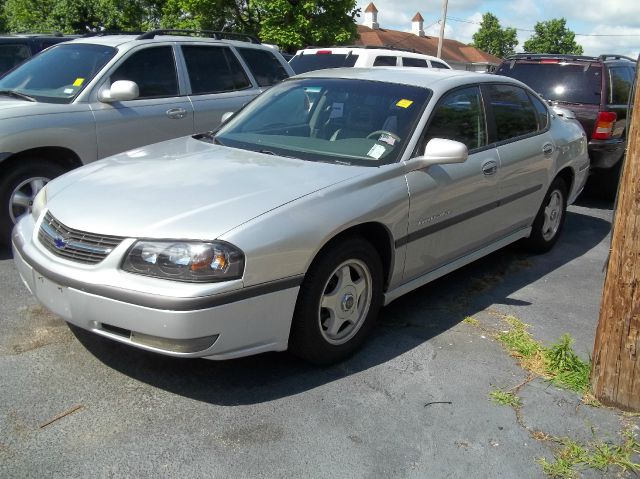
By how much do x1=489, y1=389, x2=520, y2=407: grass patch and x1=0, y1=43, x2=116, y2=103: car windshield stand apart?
4200 millimetres

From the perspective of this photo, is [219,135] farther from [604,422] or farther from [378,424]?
[604,422]

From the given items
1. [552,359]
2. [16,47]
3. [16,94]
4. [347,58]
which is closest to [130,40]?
[16,94]

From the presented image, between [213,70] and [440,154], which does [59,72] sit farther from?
[440,154]

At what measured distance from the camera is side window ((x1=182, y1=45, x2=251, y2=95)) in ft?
21.3

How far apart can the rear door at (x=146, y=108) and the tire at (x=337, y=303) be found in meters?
3.06

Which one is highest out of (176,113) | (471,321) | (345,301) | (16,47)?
(16,47)

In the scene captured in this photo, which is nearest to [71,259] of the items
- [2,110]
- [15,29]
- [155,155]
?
[155,155]

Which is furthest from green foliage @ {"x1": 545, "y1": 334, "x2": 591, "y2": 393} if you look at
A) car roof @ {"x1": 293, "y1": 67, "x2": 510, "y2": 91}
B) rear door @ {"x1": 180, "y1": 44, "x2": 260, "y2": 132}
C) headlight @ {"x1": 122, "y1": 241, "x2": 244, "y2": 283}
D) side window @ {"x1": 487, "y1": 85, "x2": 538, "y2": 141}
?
rear door @ {"x1": 180, "y1": 44, "x2": 260, "y2": 132}

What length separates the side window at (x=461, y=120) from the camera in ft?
13.8

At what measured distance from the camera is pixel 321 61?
11.0m

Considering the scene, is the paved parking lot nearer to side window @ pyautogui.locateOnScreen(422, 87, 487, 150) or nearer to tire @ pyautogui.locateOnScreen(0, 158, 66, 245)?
tire @ pyautogui.locateOnScreen(0, 158, 66, 245)

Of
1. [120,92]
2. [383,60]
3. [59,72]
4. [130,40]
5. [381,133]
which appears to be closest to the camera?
[381,133]

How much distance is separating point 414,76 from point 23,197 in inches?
127

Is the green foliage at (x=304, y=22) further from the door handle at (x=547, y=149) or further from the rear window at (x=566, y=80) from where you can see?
the door handle at (x=547, y=149)
